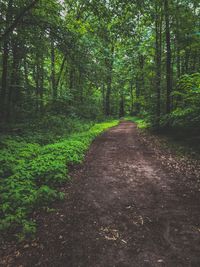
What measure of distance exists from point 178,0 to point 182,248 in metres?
14.7

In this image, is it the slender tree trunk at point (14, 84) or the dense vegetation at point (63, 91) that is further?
the slender tree trunk at point (14, 84)

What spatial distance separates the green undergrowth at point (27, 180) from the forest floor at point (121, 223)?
0.32 metres

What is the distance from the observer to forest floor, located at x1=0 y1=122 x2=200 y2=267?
9.50ft

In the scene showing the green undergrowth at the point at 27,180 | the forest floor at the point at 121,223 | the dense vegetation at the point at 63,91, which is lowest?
the forest floor at the point at 121,223

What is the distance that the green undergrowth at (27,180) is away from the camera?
366 centimetres

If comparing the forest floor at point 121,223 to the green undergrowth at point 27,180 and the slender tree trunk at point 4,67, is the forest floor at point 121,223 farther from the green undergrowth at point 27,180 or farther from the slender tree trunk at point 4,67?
the slender tree trunk at point 4,67

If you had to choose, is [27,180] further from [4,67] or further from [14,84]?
[14,84]

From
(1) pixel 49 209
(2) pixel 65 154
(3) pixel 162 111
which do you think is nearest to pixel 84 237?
(1) pixel 49 209

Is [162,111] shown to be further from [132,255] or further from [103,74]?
[132,255]

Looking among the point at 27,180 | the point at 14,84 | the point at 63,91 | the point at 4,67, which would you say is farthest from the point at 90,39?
the point at 27,180

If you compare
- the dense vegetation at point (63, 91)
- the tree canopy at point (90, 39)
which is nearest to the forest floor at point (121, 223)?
the dense vegetation at point (63, 91)

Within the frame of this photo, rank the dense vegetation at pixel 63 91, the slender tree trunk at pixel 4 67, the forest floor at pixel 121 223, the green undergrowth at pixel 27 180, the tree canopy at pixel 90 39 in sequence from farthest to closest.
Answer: the slender tree trunk at pixel 4 67 → the tree canopy at pixel 90 39 → the dense vegetation at pixel 63 91 → the green undergrowth at pixel 27 180 → the forest floor at pixel 121 223

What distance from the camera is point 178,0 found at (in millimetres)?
12430

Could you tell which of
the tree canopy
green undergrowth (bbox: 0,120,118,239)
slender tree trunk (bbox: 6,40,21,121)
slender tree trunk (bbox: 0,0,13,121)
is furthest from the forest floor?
slender tree trunk (bbox: 6,40,21,121)
